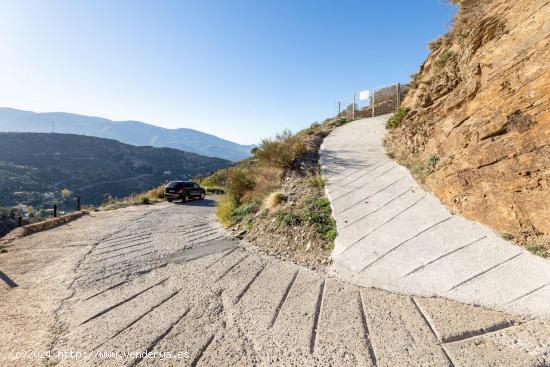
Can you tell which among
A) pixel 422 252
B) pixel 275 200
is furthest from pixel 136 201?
pixel 422 252

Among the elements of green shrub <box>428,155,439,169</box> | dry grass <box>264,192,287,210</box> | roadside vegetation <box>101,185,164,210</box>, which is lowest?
roadside vegetation <box>101,185,164,210</box>

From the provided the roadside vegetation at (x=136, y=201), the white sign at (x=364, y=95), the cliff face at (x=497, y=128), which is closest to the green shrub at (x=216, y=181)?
the roadside vegetation at (x=136, y=201)

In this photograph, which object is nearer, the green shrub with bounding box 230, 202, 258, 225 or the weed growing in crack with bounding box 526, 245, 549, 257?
the weed growing in crack with bounding box 526, 245, 549, 257

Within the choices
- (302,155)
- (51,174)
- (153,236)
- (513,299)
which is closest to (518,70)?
(513,299)

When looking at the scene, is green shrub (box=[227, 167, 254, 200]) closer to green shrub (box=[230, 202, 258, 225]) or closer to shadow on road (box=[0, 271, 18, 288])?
green shrub (box=[230, 202, 258, 225])

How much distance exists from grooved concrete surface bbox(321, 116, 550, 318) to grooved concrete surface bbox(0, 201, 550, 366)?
0.34 meters

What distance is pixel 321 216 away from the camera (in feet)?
24.0

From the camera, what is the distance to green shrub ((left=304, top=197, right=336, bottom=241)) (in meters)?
6.72

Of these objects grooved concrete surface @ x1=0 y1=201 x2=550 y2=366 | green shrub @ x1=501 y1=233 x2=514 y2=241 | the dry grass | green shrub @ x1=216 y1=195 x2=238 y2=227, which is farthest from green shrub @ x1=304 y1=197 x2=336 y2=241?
green shrub @ x1=216 y1=195 x2=238 y2=227

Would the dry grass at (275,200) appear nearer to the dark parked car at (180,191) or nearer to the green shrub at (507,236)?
the green shrub at (507,236)

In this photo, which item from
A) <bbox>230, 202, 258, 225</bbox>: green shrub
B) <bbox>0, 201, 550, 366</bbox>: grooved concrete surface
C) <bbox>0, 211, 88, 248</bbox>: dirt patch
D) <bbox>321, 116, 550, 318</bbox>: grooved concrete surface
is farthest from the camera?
<bbox>230, 202, 258, 225</bbox>: green shrub

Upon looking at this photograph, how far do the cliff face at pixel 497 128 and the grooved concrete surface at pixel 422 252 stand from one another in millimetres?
433

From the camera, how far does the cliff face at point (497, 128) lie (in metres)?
4.86

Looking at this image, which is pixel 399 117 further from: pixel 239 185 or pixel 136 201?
pixel 136 201
